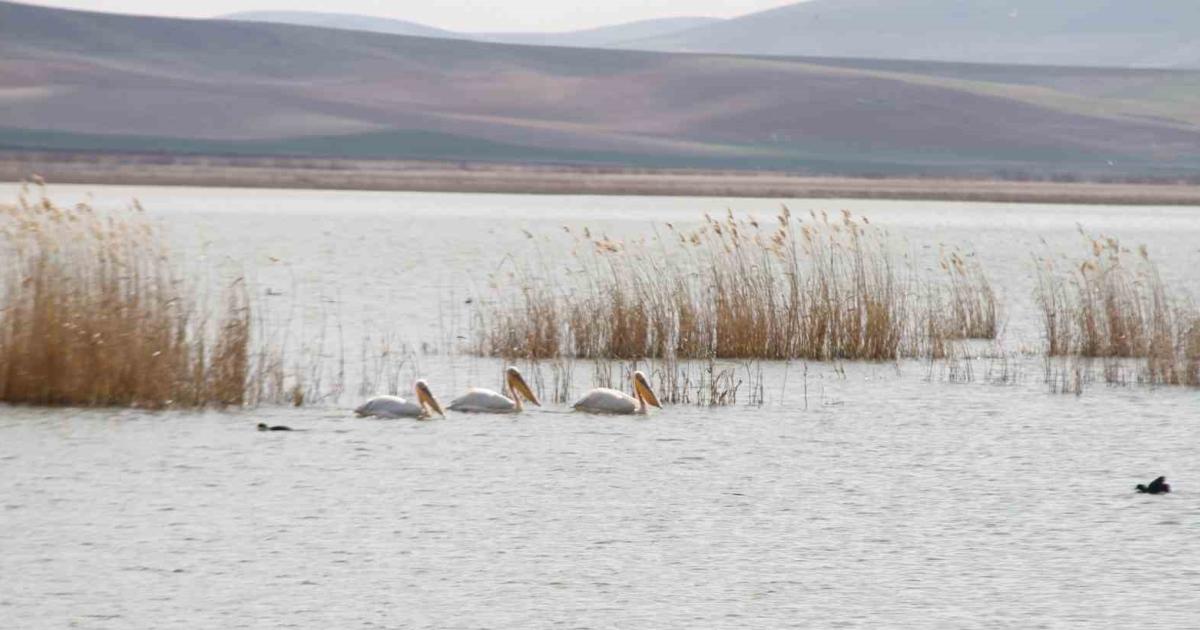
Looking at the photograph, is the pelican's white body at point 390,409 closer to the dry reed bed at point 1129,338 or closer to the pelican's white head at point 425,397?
the pelican's white head at point 425,397

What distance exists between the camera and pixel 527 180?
8756 centimetres

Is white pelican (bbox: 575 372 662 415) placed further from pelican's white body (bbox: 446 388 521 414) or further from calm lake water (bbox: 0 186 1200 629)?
pelican's white body (bbox: 446 388 521 414)

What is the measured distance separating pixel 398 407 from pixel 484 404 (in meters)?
0.68

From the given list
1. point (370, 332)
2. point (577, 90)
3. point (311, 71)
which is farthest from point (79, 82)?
point (370, 332)

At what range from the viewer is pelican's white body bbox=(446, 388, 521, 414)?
13617 mm

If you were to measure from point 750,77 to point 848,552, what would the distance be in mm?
137336

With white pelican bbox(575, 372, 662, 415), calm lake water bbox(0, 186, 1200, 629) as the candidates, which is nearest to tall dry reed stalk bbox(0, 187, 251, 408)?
calm lake water bbox(0, 186, 1200, 629)

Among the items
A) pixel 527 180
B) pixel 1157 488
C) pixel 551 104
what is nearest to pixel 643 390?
pixel 1157 488

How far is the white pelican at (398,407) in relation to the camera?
43.1ft

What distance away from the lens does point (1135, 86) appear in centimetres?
15462

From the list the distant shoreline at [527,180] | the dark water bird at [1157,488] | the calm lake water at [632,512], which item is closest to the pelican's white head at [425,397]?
the calm lake water at [632,512]

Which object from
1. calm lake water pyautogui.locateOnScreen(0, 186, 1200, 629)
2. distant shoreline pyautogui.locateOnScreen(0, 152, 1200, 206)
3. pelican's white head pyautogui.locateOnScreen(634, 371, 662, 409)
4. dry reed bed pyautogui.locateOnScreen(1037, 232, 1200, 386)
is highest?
distant shoreline pyautogui.locateOnScreen(0, 152, 1200, 206)

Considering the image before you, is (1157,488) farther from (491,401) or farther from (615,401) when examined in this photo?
(491,401)

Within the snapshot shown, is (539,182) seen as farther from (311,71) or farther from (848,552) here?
(848,552)
